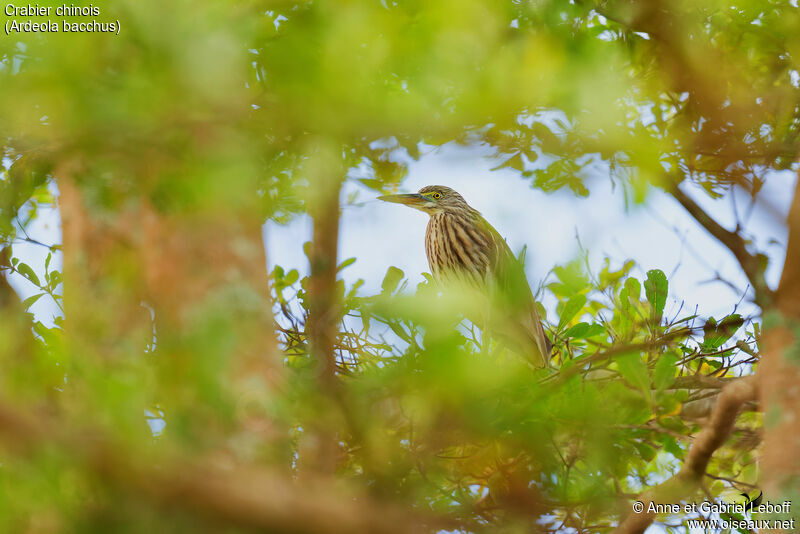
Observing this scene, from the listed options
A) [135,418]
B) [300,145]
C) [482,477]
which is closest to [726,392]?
[482,477]

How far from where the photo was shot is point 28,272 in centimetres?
262

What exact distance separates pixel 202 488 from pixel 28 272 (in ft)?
7.11

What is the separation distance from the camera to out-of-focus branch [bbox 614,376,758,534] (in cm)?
157

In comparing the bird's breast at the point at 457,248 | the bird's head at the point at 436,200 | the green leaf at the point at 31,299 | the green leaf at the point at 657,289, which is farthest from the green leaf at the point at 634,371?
the bird's head at the point at 436,200

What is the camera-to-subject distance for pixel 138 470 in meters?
0.84

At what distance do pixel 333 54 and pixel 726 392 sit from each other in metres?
1.14

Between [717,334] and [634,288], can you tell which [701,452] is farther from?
[634,288]

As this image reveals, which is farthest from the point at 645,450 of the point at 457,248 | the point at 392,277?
the point at 457,248

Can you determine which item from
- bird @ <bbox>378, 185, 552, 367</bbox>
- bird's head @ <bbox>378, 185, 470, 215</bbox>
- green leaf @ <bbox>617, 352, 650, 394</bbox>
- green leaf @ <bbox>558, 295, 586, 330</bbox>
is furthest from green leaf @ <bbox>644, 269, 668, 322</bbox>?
bird's head @ <bbox>378, 185, 470, 215</bbox>

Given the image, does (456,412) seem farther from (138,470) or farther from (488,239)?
(488,239)

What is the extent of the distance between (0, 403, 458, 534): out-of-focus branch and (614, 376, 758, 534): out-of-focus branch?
1003 millimetres

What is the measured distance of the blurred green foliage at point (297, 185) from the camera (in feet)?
3.32

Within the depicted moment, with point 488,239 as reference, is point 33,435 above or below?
below

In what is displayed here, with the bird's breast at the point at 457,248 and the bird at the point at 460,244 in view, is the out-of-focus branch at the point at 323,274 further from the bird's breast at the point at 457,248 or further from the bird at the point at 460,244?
the bird's breast at the point at 457,248
